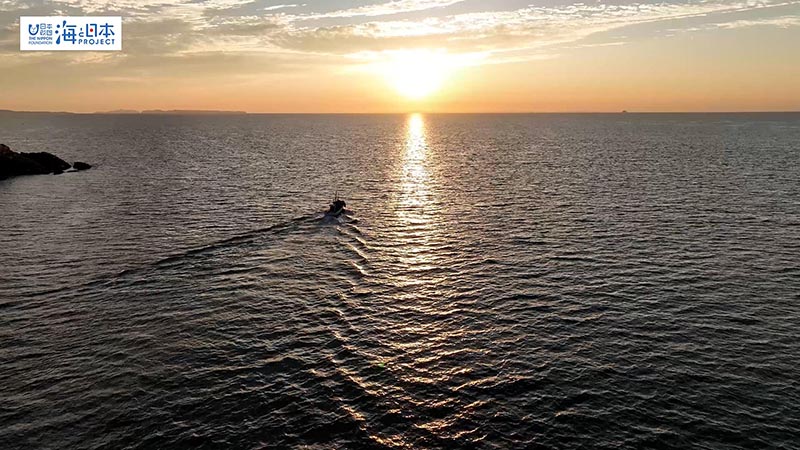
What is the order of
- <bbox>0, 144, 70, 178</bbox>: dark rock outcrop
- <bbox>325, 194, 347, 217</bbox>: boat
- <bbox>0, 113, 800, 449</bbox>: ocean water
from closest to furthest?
<bbox>0, 113, 800, 449</bbox>: ocean water < <bbox>325, 194, 347, 217</bbox>: boat < <bbox>0, 144, 70, 178</bbox>: dark rock outcrop

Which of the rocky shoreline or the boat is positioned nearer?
the boat

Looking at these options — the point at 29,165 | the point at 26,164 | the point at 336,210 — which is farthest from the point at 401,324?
the point at 26,164

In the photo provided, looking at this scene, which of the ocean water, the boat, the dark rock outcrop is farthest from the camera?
the dark rock outcrop

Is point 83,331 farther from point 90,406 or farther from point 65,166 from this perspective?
point 65,166

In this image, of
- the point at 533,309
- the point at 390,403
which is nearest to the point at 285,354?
the point at 390,403

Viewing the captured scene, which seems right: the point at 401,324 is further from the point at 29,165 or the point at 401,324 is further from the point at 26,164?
the point at 26,164

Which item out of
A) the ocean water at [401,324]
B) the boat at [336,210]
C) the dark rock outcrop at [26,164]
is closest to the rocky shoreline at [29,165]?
the dark rock outcrop at [26,164]

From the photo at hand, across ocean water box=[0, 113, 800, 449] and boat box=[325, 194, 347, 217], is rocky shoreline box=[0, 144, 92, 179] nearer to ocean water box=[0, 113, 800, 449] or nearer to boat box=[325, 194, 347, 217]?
ocean water box=[0, 113, 800, 449]

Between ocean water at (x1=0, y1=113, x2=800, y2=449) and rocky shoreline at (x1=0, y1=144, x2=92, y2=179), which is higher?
rocky shoreline at (x1=0, y1=144, x2=92, y2=179)

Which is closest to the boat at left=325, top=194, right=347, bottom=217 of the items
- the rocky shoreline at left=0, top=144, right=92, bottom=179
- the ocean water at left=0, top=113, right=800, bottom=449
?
the ocean water at left=0, top=113, right=800, bottom=449

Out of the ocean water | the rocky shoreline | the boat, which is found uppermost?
the rocky shoreline
